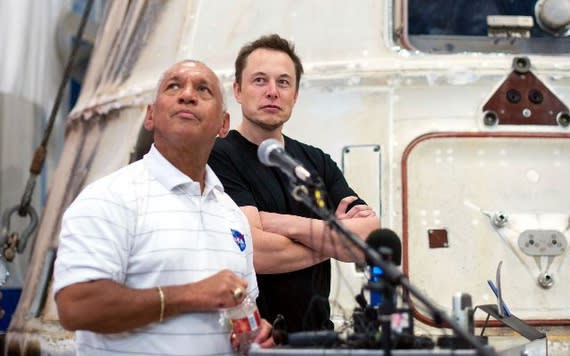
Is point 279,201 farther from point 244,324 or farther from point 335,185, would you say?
point 244,324

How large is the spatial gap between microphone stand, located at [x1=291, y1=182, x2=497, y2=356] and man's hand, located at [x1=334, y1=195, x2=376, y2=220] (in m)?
0.71

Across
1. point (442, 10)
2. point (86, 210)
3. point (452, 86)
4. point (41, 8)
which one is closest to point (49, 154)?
point (41, 8)

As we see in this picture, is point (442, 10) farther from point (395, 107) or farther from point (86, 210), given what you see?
point (86, 210)

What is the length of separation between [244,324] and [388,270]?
0.46 m

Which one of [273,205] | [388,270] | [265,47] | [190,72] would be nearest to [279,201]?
[273,205]

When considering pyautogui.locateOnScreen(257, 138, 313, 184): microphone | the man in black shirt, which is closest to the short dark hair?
the man in black shirt

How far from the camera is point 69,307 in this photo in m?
1.84

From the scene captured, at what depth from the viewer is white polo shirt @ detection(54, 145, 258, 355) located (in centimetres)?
189

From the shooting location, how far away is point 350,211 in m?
2.65

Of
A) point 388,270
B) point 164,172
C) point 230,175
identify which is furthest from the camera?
point 230,175

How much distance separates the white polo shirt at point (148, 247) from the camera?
1.89 m

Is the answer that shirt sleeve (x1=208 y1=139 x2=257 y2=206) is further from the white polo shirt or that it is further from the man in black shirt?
the white polo shirt

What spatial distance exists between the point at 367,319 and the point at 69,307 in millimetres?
592

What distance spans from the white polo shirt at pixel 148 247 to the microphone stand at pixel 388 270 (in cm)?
25
